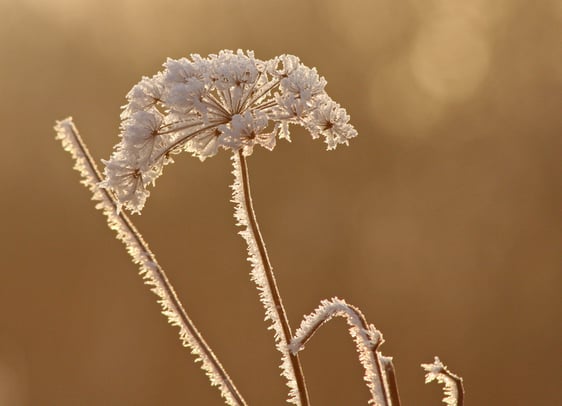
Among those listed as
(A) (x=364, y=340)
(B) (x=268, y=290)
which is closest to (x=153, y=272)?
(B) (x=268, y=290)

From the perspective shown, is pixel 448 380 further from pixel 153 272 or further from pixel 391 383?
pixel 153 272

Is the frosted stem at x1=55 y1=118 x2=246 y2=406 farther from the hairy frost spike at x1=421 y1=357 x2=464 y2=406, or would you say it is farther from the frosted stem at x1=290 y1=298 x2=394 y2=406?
the hairy frost spike at x1=421 y1=357 x2=464 y2=406

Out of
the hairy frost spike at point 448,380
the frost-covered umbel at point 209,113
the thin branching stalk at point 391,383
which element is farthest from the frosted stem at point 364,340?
the frost-covered umbel at point 209,113

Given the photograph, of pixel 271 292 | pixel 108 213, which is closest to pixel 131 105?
pixel 108 213

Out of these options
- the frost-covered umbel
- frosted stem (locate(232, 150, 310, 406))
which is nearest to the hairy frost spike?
frosted stem (locate(232, 150, 310, 406))

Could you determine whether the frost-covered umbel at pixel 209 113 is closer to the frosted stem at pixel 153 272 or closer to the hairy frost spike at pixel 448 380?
the frosted stem at pixel 153 272
